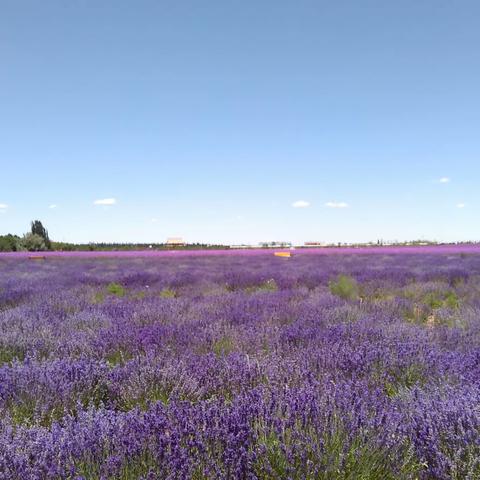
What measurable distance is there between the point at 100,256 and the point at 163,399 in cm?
2069

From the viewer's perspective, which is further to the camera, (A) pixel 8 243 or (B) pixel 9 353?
(A) pixel 8 243

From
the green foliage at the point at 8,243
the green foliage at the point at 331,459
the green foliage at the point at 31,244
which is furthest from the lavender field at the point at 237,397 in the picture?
the green foliage at the point at 8,243

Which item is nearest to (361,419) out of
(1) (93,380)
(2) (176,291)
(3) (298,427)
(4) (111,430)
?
(3) (298,427)

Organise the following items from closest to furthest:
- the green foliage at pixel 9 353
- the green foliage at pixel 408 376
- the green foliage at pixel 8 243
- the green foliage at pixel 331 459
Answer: the green foliage at pixel 331 459, the green foliage at pixel 408 376, the green foliage at pixel 9 353, the green foliage at pixel 8 243

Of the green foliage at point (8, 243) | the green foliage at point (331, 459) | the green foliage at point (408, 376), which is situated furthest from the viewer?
the green foliage at point (8, 243)

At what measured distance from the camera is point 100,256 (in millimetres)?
22078

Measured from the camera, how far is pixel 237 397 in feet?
6.50

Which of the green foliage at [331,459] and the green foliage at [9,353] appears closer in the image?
the green foliage at [331,459]

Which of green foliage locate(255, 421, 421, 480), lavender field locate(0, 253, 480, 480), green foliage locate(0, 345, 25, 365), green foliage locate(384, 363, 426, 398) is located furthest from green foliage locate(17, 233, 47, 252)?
green foliage locate(255, 421, 421, 480)

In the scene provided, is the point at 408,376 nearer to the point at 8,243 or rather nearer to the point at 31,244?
the point at 31,244

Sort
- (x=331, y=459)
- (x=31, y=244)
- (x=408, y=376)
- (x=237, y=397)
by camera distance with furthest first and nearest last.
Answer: (x=31, y=244) < (x=408, y=376) < (x=237, y=397) < (x=331, y=459)

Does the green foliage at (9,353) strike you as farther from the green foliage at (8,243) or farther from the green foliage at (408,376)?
the green foliage at (8,243)

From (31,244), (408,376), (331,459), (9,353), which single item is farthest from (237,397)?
(31,244)

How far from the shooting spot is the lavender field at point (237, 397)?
1568 mm
